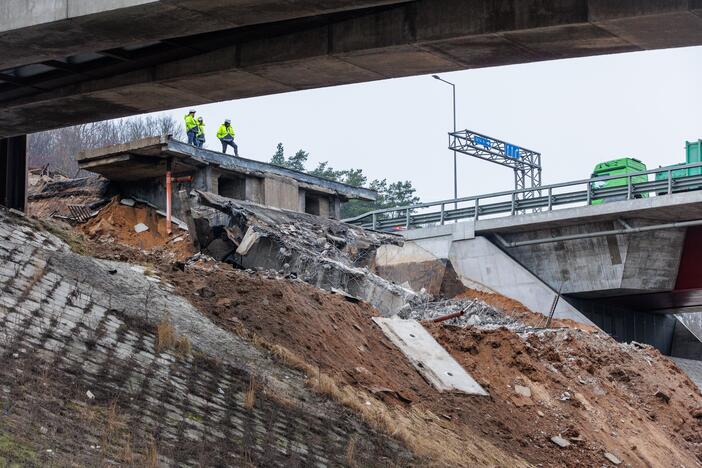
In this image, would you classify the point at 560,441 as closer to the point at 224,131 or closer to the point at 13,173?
the point at 13,173

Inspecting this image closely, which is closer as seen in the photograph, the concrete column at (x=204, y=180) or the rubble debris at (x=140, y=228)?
the rubble debris at (x=140, y=228)

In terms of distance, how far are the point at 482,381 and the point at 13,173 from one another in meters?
10.3

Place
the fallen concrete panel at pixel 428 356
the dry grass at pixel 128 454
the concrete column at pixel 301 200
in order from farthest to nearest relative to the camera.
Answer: the concrete column at pixel 301 200, the fallen concrete panel at pixel 428 356, the dry grass at pixel 128 454

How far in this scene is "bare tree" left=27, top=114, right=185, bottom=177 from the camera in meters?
88.2

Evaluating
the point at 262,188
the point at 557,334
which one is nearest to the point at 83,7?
the point at 557,334

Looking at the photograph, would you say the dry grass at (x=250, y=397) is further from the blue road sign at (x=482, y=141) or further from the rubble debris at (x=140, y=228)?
the blue road sign at (x=482, y=141)

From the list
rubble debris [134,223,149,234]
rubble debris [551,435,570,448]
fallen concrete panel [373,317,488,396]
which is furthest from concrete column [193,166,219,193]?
rubble debris [551,435,570,448]

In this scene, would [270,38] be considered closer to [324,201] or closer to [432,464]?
[432,464]

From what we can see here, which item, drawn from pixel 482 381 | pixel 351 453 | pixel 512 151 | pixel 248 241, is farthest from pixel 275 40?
pixel 512 151

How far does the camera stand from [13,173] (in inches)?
928

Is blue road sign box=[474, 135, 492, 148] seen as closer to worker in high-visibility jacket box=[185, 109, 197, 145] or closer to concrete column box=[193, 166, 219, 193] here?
worker in high-visibility jacket box=[185, 109, 197, 145]

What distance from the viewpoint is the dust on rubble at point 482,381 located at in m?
17.9

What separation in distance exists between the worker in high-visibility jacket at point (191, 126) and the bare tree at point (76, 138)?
47.8 m

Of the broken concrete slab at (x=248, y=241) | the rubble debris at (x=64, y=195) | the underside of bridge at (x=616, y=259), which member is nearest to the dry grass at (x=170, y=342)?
the broken concrete slab at (x=248, y=241)
